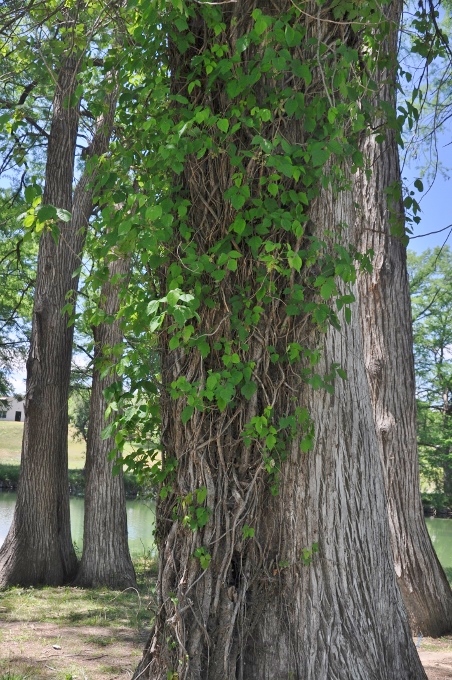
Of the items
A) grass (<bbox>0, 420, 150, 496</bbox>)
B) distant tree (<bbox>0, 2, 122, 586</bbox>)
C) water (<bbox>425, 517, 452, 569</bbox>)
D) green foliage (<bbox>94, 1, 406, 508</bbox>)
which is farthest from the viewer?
grass (<bbox>0, 420, 150, 496</bbox>)

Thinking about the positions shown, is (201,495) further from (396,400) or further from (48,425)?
(48,425)

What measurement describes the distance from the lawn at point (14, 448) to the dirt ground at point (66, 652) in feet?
101

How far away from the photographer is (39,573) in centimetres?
790

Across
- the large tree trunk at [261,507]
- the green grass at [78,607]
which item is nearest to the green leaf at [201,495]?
the large tree trunk at [261,507]

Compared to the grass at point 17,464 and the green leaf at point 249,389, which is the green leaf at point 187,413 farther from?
the grass at point 17,464

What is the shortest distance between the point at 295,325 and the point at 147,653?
1794 millimetres

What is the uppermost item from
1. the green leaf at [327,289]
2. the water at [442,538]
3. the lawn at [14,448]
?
the lawn at [14,448]

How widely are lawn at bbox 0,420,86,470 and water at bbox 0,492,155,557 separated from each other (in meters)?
12.9

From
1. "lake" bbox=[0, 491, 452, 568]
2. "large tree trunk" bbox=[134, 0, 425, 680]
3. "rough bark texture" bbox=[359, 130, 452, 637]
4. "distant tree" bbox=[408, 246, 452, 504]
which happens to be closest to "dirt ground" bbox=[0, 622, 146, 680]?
"large tree trunk" bbox=[134, 0, 425, 680]

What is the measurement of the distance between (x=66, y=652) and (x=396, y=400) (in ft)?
11.2

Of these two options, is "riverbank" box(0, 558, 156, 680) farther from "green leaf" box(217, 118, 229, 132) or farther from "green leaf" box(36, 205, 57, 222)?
"green leaf" box(217, 118, 229, 132)

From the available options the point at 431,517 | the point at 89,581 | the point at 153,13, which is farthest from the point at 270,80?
the point at 431,517

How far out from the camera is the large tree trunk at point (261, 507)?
340cm

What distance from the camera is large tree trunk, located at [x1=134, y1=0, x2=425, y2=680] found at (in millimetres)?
3404
